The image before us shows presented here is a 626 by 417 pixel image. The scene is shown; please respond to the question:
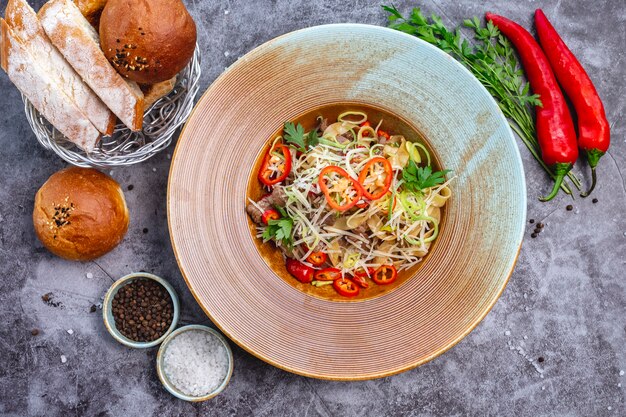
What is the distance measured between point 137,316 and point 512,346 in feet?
9.44

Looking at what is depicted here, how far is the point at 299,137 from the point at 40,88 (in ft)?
5.43

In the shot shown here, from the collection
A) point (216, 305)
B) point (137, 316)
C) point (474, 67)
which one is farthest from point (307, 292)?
point (474, 67)

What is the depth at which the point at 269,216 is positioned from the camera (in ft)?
12.4

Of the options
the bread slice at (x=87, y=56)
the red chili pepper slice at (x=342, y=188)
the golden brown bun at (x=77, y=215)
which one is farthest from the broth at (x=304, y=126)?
the golden brown bun at (x=77, y=215)

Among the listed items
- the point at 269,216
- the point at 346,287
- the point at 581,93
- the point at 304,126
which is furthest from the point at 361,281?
the point at 581,93

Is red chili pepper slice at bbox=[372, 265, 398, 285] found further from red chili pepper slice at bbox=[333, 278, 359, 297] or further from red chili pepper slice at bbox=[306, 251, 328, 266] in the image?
red chili pepper slice at bbox=[306, 251, 328, 266]

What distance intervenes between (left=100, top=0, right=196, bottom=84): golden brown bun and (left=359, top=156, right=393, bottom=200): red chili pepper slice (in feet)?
4.60

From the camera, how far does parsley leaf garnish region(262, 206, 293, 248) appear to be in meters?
3.69

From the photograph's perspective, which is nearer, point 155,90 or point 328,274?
point 155,90

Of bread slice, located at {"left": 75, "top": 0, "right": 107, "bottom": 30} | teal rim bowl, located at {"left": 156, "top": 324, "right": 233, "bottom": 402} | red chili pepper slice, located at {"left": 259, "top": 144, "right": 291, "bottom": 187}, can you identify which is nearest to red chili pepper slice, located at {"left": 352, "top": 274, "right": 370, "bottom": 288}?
red chili pepper slice, located at {"left": 259, "top": 144, "right": 291, "bottom": 187}

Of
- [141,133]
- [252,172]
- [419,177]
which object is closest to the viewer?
[419,177]

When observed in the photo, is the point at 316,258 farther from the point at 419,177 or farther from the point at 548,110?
the point at 548,110

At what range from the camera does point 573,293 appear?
4254 mm

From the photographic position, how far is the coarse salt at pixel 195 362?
400cm
